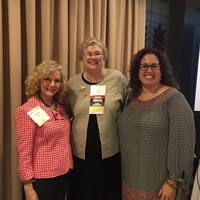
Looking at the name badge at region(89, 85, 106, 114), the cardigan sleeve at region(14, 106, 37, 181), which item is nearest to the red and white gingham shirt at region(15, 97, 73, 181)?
the cardigan sleeve at region(14, 106, 37, 181)

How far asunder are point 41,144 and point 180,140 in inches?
32.4

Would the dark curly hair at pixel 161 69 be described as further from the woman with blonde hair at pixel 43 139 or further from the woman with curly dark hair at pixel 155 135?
the woman with blonde hair at pixel 43 139

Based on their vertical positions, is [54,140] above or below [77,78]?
below

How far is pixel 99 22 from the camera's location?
2.16m

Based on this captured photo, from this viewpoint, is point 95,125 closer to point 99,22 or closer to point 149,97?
point 149,97

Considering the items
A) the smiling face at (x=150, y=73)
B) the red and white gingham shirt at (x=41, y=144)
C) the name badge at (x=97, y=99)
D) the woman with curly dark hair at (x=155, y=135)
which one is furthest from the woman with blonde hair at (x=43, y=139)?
the smiling face at (x=150, y=73)

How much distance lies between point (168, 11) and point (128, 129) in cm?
192

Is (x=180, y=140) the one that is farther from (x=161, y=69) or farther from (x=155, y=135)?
(x=161, y=69)

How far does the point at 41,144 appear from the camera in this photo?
153cm

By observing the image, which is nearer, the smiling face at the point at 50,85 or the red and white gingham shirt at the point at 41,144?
the red and white gingham shirt at the point at 41,144

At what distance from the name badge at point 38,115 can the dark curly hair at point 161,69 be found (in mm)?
626

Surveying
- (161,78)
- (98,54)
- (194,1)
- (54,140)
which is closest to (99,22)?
(98,54)

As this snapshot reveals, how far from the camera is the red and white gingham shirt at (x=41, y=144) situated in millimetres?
1470

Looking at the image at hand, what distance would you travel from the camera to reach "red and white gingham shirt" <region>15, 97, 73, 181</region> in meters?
1.47
